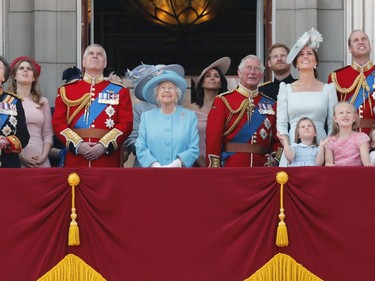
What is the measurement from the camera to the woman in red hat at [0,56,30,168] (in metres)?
11.1

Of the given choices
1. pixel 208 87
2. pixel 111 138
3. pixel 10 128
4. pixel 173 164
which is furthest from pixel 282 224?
pixel 10 128

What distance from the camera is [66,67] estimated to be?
13.3 meters

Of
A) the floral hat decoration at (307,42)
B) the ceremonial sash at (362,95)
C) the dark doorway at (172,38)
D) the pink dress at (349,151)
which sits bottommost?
the pink dress at (349,151)

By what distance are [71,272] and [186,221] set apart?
909 mm

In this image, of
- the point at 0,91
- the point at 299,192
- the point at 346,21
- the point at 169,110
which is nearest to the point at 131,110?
the point at 169,110

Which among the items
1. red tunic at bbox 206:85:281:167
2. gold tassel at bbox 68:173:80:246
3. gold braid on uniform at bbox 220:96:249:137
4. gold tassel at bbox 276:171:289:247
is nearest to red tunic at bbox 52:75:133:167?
red tunic at bbox 206:85:281:167

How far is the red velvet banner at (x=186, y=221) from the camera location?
10398 mm

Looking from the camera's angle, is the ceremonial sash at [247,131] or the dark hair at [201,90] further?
the dark hair at [201,90]

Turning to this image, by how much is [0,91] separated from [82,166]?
88 centimetres

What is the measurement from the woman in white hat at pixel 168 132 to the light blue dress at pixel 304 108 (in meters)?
0.70

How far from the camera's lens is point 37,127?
38.5 feet

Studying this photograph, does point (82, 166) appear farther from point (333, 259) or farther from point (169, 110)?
point (333, 259)

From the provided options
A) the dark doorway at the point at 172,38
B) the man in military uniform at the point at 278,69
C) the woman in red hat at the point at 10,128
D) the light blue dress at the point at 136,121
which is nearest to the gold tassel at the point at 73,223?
the woman in red hat at the point at 10,128

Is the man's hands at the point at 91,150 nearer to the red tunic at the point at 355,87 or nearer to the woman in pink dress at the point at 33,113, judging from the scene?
the woman in pink dress at the point at 33,113
